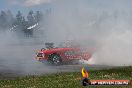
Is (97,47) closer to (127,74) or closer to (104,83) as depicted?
(127,74)

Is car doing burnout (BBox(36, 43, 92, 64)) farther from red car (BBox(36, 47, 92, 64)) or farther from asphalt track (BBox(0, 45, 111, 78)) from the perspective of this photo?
asphalt track (BBox(0, 45, 111, 78))

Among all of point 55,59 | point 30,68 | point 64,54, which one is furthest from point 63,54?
point 30,68

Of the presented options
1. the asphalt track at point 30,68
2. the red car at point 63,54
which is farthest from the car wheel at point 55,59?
the asphalt track at point 30,68

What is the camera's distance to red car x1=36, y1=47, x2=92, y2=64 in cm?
2948

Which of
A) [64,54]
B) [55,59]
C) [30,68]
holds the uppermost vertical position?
[64,54]

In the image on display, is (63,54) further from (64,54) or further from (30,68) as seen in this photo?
(30,68)

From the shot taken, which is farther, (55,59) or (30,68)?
(55,59)

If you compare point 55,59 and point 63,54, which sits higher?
point 63,54

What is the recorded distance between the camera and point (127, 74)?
66.3 feet

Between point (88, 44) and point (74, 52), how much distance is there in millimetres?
1341

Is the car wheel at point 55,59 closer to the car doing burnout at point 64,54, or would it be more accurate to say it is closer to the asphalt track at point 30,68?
the car doing burnout at point 64,54

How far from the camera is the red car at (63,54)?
→ 96.7 feet

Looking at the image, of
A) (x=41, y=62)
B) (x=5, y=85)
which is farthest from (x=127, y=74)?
(x=41, y=62)

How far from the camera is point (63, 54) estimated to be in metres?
29.5
